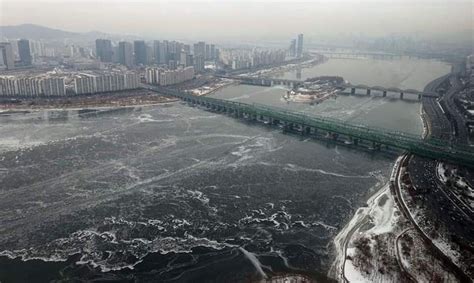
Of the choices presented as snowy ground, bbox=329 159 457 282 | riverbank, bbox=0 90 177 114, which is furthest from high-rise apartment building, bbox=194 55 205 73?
snowy ground, bbox=329 159 457 282

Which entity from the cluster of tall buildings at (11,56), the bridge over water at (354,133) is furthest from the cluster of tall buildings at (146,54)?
the bridge over water at (354,133)

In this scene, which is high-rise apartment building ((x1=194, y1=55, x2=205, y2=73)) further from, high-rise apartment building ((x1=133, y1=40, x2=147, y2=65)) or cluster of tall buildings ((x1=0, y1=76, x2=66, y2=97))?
cluster of tall buildings ((x1=0, y1=76, x2=66, y2=97))

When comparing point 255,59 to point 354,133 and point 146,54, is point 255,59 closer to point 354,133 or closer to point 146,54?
point 146,54

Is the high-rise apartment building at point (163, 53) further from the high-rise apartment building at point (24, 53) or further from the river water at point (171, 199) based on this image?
the river water at point (171, 199)

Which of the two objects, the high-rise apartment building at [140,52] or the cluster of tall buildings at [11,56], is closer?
the cluster of tall buildings at [11,56]

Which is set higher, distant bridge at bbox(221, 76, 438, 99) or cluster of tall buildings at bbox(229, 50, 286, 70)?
cluster of tall buildings at bbox(229, 50, 286, 70)

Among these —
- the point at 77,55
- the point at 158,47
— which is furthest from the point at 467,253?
the point at 77,55

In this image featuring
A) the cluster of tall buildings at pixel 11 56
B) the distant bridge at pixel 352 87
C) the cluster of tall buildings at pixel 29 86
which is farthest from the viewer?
the cluster of tall buildings at pixel 11 56

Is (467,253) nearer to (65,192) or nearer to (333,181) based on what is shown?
(333,181)
